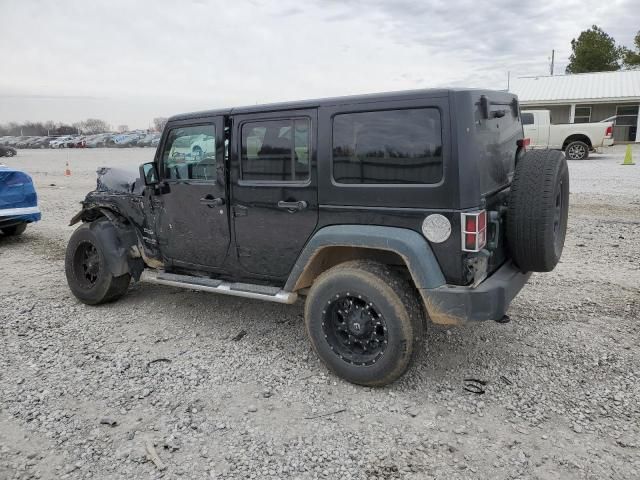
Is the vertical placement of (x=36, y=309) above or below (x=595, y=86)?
below

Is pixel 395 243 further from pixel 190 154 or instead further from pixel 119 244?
pixel 119 244

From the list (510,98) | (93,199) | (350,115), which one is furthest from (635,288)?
(93,199)

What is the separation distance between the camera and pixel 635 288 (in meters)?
5.15

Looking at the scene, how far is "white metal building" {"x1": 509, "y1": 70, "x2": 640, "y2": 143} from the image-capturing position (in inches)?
989

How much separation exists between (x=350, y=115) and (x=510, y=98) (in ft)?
4.96

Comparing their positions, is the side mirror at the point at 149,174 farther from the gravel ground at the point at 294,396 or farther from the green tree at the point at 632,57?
the green tree at the point at 632,57

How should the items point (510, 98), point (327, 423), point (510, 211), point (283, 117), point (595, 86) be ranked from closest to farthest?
point (327, 423) < point (510, 211) < point (283, 117) < point (510, 98) < point (595, 86)

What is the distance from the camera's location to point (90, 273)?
5273 mm

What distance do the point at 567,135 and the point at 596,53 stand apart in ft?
76.1

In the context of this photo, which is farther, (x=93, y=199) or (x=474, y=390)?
(x=93, y=199)

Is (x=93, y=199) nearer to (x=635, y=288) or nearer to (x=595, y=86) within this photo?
(x=635, y=288)

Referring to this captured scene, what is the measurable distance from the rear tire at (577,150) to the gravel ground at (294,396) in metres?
14.7

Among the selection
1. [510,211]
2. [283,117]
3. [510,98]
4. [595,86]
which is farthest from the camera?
[595,86]

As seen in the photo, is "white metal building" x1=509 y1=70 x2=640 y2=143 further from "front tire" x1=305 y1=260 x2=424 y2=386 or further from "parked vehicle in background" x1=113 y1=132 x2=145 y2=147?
"parked vehicle in background" x1=113 y1=132 x2=145 y2=147
